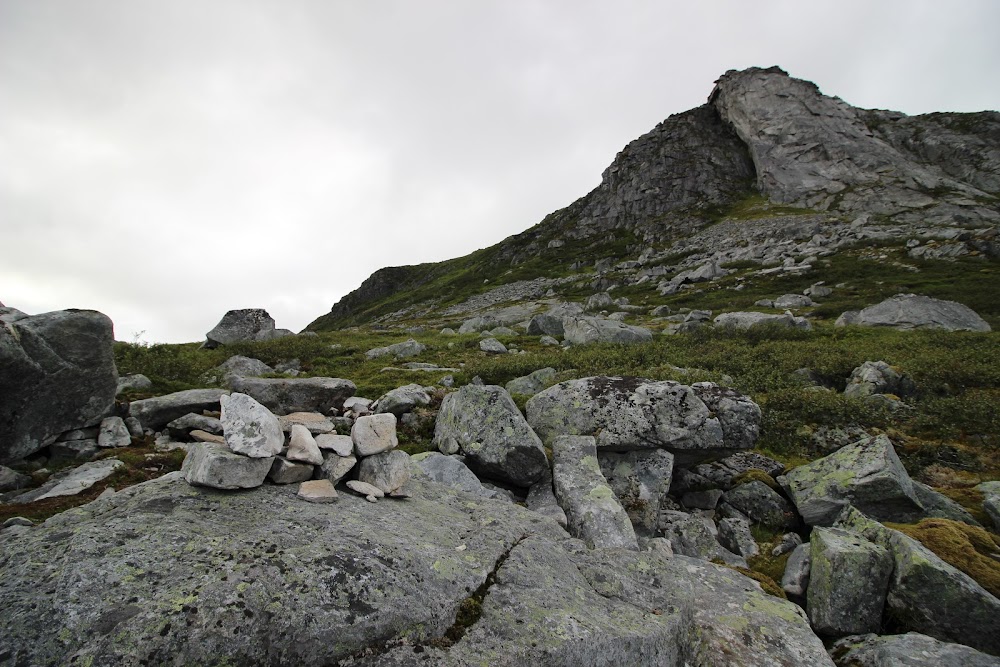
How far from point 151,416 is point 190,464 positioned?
4837mm

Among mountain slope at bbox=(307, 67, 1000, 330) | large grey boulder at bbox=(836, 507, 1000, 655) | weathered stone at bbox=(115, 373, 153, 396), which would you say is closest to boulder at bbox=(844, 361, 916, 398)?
large grey boulder at bbox=(836, 507, 1000, 655)

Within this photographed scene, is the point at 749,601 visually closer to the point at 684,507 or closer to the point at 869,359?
the point at 684,507

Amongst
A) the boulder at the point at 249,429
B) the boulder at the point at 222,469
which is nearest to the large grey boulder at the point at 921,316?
the boulder at the point at 249,429

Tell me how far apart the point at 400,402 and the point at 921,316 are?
3557cm

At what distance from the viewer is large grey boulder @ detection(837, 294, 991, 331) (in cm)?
2845

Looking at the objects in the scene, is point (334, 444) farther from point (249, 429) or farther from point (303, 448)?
point (249, 429)

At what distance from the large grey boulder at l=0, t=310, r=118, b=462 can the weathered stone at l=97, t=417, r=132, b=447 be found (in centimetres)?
27

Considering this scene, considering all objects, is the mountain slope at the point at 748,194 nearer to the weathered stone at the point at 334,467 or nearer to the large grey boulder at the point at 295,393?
the large grey boulder at the point at 295,393

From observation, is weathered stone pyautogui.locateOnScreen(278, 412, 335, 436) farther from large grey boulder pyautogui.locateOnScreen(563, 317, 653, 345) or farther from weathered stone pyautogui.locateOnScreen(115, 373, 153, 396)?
large grey boulder pyautogui.locateOnScreen(563, 317, 653, 345)

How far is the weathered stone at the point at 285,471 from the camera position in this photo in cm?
535

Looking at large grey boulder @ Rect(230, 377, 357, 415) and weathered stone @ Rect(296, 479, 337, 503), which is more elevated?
large grey boulder @ Rect(230, 377, 357, 415)

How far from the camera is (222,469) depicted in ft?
16.1

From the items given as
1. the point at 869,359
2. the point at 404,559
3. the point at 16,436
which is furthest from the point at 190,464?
the point at 869,359

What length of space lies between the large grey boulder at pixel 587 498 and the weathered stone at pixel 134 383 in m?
10.3
